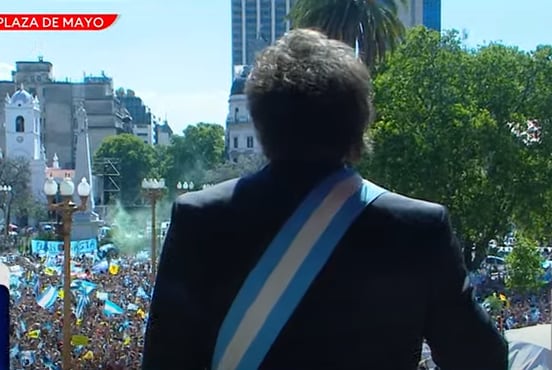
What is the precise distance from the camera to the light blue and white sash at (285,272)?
1.55m

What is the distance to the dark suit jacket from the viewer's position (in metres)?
1.56

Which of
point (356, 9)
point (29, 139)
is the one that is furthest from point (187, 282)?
point (29, 139)

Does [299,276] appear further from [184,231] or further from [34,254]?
[34,254]

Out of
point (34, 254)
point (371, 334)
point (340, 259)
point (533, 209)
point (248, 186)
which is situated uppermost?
point (248, 186)

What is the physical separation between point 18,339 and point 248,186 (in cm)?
1471

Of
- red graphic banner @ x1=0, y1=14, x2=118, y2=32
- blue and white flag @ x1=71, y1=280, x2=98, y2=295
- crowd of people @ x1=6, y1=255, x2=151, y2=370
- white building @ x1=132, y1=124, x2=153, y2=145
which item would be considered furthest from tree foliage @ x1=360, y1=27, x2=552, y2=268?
white building @ x1=132, y1=124, x2=153, y2=145

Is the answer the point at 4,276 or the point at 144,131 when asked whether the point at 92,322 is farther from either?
the point at 144,131

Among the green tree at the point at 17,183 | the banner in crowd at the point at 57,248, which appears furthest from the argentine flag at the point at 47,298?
the green tree at the point at 17,183

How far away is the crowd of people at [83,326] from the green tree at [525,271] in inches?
394

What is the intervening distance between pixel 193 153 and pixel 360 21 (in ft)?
204

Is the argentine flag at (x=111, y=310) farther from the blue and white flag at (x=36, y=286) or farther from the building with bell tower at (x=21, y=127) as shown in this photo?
the building with bell tower at (x=21, y=127)

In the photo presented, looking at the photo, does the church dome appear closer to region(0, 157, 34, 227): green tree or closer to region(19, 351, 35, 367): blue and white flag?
region(0, 157, 34, 227): green tree

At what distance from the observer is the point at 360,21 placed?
84.3 ft

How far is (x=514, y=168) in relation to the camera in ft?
86.5
